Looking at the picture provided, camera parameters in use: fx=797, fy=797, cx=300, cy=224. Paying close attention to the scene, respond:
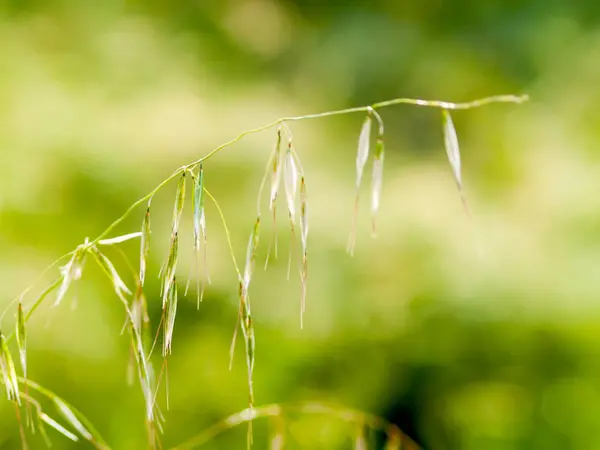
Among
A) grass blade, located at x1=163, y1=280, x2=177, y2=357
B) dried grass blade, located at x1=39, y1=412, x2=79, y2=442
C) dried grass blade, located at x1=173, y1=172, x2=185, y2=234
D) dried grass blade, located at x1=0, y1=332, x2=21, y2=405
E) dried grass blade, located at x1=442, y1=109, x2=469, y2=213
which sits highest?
dried grass blade, located at x1=442, y1=109, x2=469, y2=213

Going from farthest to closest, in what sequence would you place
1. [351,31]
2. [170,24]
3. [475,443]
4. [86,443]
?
[351,31], [170,24], [475,443], [86,443]

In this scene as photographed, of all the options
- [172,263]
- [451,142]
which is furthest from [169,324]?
[451,142]

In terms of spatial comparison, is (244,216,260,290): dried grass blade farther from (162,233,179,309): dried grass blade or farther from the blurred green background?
the blurred green background

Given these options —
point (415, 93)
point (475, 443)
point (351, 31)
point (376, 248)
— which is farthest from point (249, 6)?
point (475, 443)

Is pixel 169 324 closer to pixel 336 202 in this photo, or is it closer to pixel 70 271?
pixel 70 271

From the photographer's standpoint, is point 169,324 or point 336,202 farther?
point 336,202

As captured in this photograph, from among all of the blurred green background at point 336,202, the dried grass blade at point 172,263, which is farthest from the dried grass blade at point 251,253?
the blurred green background at point 336,202

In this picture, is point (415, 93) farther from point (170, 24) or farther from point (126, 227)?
point (126, 227)

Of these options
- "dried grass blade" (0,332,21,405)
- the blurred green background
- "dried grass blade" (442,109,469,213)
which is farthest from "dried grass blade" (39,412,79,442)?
the blurred green background
